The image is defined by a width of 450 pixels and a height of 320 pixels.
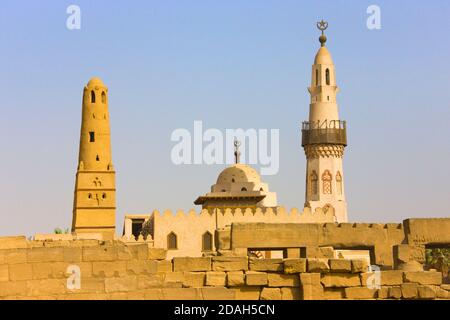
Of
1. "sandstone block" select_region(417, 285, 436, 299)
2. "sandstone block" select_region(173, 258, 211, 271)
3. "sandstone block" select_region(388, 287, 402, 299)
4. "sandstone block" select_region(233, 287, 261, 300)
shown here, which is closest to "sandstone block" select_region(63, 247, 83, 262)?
"sandstone block" select_region(173, 258, 211, 271)

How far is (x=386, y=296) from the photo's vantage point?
66.7 feet

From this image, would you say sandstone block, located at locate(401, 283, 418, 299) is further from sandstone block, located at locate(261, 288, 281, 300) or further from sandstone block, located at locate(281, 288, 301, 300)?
sandstone block, located at locate(261, 288, 281, 300)

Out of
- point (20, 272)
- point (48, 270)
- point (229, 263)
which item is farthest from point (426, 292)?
point (20, 272)

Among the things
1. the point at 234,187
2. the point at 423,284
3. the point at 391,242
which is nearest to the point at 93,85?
the point at 234,187

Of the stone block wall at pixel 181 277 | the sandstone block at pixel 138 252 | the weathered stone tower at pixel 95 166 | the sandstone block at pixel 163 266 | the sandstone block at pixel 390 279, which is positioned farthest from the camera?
the weathered stone tower at pixel 95 166

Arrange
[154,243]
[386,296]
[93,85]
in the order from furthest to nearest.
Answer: [93,85], [154,243], [386,296]

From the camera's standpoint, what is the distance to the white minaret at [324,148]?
70000 mm

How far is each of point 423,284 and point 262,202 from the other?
152ft

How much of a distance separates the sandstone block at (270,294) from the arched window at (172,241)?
1343 inches

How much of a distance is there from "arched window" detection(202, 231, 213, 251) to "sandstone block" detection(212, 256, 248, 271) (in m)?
33.7

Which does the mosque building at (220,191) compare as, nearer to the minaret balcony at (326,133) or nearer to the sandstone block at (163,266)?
the minaret balcony at (326,133)

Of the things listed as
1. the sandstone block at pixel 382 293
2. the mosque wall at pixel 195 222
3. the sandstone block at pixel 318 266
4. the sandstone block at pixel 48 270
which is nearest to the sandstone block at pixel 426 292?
the sandstone block at pixel 382 293
